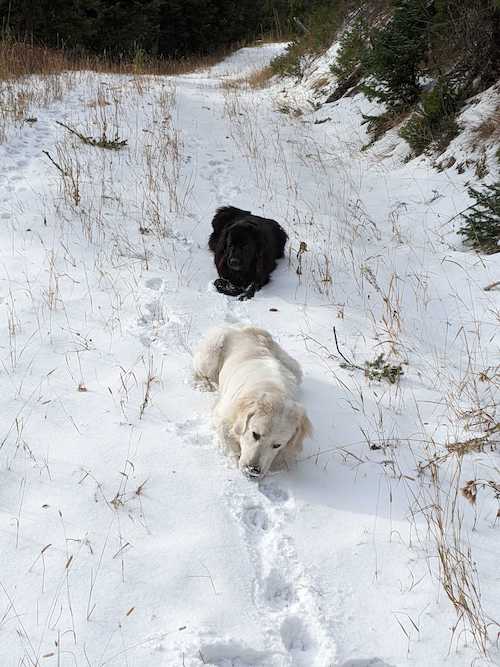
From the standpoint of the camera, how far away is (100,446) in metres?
3.58

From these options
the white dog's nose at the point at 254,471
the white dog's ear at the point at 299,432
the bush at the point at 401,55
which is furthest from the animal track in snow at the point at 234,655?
the bush at the point at 401,55

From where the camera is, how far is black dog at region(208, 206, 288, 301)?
6.14 m

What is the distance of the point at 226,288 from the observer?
6113 mm

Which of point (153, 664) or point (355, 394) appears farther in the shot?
point (355, 394)

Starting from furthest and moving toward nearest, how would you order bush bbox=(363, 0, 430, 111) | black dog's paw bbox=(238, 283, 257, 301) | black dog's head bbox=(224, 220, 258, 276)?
bush bbox=(363, 0, 430, 111) < black dog's head bbox=(224, 220, 258, 276) < black dog's paw bbox=(238, 283, 257, 301)

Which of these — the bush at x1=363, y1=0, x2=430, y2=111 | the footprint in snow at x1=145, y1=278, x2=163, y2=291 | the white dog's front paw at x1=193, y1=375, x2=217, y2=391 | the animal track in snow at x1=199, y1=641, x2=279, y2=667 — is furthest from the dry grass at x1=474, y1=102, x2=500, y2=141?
the animal track in snow at x1=199, y1=641, x2=279, y2=667

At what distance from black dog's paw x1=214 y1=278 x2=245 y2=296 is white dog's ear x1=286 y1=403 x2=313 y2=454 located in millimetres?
2732

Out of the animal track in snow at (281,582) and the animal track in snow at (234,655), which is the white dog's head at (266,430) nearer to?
the animal track in snow at (281,582)

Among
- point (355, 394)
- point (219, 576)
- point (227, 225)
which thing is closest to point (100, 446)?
point (219, 576)

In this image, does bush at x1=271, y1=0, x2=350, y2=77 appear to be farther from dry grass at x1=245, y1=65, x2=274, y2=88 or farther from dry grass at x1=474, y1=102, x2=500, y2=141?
dry grass at x1=474, y1=102, x2=500, y2=141

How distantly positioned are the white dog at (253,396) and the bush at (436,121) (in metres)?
5.70

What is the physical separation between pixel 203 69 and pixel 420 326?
738 inches

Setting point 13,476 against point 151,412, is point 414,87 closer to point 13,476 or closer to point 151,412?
point 151,412

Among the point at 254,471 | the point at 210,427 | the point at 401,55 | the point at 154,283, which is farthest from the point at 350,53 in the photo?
the point at 254,471
